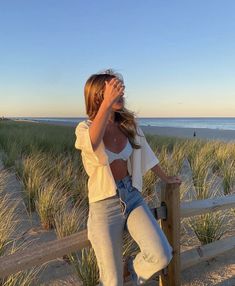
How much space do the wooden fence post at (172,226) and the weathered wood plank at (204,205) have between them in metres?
0.18

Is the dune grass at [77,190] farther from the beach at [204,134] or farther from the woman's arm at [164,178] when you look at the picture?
the beach at [204,134]

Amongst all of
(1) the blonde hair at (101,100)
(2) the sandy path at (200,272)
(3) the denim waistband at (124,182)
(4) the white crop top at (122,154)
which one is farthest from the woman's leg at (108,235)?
(2) the sandy path at (200,272)

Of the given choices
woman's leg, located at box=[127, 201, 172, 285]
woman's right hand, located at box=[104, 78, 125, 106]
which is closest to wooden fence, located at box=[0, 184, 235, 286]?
woman's leg, located at box=[127, 201, 172, 285]

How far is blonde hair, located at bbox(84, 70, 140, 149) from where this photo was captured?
2633 mm

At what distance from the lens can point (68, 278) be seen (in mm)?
3715

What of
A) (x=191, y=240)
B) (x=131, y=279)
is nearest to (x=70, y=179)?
(x=191, y=240)

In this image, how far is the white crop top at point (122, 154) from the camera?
8.93 ft

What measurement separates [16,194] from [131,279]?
3729 millimetres

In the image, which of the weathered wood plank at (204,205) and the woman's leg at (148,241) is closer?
the woman's leg at (148,241)

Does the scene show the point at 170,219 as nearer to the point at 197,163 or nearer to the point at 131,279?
the point at 131,279

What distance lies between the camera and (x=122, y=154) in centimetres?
279

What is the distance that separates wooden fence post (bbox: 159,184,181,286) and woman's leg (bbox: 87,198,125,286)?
69cm

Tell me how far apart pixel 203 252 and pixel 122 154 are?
5.34 feet

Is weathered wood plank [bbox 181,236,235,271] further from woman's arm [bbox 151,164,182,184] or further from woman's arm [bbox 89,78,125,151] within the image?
woman's arm [bbox 89,78,125,151]
